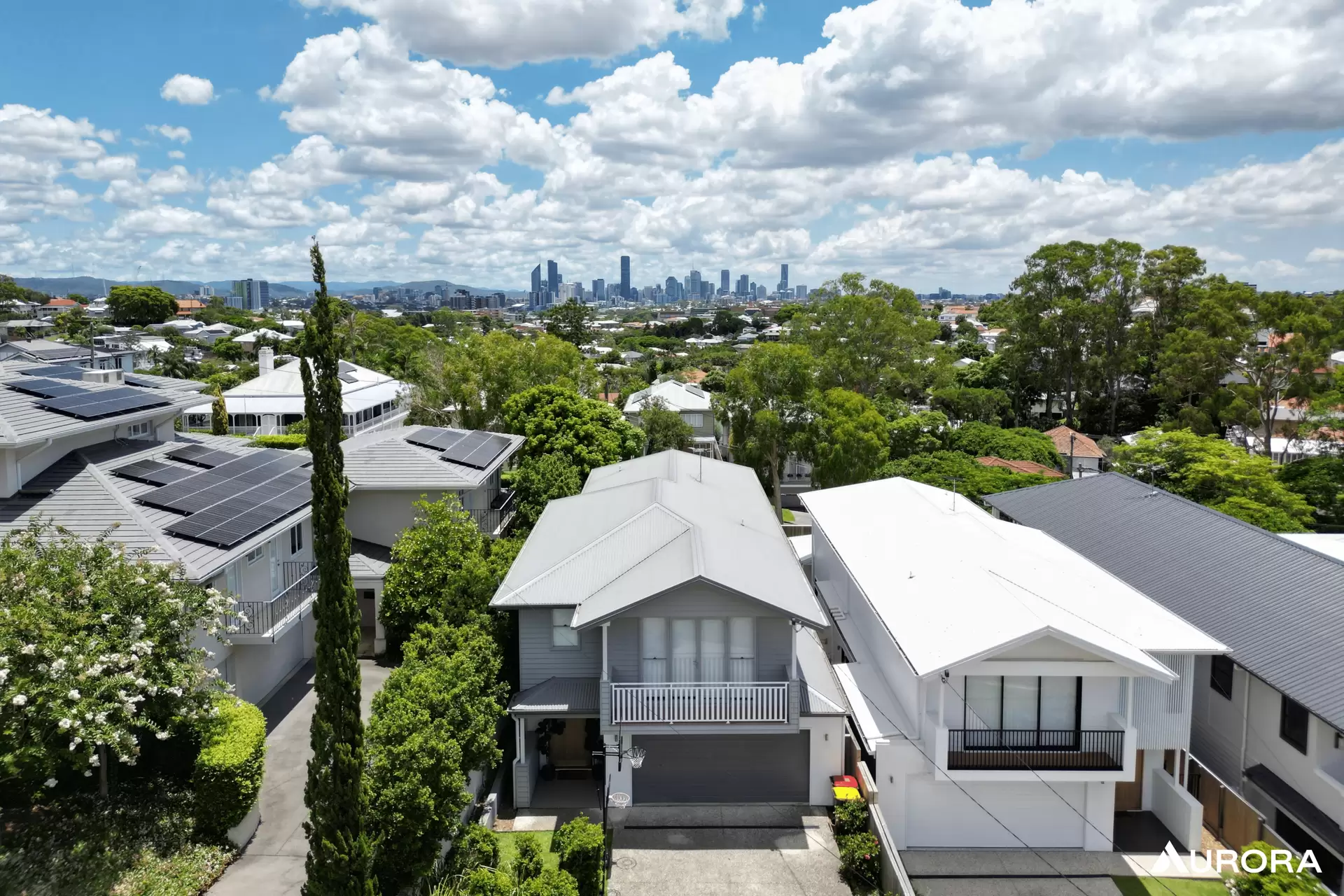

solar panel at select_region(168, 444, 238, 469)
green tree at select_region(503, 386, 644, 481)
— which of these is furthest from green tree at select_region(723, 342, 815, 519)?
solar panel at select_region(168, 444, 238, 469)

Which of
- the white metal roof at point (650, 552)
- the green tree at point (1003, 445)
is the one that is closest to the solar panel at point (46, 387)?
the white metal roof at point (650, 552)

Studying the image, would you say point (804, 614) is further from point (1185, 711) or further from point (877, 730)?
point (1185, 711)

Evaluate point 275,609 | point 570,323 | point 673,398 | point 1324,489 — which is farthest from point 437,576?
point 570,323

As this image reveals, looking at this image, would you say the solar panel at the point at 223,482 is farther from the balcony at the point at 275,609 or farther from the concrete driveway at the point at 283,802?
the concrete driveway at the point at 283,802

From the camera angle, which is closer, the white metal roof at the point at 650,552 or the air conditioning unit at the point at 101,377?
the white metal roof at the point at 650,552

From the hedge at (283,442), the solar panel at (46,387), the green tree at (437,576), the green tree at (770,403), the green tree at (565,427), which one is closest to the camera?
the green tree at (437,576)
